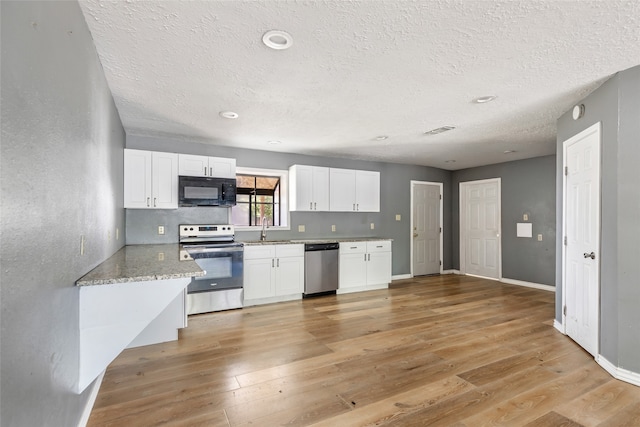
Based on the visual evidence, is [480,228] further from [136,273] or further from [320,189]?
[136,273]

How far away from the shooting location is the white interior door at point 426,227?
6586 millimetres

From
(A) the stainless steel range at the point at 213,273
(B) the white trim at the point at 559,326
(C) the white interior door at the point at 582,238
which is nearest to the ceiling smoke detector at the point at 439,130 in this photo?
(C) the white interior door at the point at 582,238

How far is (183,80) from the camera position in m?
2.53

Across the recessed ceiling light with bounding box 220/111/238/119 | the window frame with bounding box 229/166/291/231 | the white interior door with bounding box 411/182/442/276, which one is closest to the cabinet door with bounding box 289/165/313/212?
the window frame with bounding box 229/166/291/231

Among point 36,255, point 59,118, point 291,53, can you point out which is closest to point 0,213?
point 36,255

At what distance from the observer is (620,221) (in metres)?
2.40

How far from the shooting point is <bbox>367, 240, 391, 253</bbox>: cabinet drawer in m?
5.38

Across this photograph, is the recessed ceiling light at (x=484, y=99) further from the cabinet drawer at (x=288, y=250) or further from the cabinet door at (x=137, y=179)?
the cabinet door at (x=137, y=179)

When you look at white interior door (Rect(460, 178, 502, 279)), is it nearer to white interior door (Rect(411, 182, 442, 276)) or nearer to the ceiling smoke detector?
white interior door (Rect(411, 182, 442, 276))

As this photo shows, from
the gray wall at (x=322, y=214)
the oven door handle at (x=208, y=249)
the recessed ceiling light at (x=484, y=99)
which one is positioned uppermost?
the recessed ceiling light at (x=484, y=99)

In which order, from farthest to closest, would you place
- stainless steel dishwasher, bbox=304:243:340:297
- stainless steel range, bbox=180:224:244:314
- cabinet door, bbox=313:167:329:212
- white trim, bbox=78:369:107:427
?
1. cabinet door, bbox=313:167:329:212
2. stainless steel dishwasher, bbox=304:243:340:297
3. stainless steel range, bbox=180:224:244:314
4. white trim, bbox=78:369:107:427

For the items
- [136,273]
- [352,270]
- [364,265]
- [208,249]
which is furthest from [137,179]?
[364,265]

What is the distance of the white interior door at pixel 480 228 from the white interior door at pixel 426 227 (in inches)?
20.1

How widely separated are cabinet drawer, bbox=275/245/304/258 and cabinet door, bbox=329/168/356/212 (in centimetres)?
100
